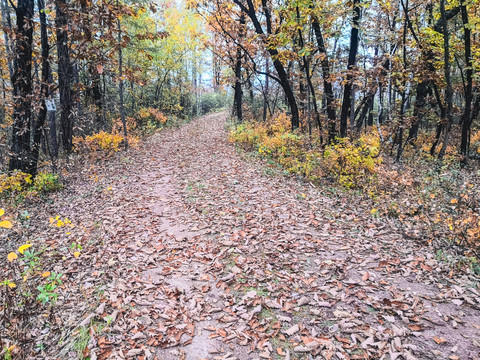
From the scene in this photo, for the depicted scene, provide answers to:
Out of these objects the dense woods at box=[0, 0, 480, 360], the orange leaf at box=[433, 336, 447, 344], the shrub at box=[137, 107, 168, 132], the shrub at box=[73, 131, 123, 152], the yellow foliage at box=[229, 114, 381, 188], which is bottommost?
the orange leaf at box=[433, 336, 447, 344]

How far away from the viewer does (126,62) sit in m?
18.3

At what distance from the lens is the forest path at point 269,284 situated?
306cm

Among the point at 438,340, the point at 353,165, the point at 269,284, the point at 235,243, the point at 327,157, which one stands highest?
the point at 327,157

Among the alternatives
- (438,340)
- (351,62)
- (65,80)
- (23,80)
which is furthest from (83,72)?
(438,340)

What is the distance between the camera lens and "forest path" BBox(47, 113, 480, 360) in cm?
306

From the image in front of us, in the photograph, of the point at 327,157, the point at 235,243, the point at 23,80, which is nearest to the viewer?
the point at 235,243

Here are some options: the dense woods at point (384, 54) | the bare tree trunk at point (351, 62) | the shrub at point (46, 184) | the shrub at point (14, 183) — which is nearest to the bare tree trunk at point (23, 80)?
the shrub at point (14, 183)

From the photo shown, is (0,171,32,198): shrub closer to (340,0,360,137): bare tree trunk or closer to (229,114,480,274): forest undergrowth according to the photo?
(229,114,480,274): forest undergrowth

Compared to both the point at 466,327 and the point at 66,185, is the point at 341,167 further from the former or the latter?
the point at 66,185

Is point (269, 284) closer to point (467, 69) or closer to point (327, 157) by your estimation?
point (327, 157)

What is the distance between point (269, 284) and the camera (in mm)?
3988

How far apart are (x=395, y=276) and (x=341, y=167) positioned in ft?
14.0

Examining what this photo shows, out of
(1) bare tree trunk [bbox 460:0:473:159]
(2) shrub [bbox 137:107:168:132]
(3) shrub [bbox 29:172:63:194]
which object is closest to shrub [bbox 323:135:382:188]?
(1) bare tree trunk [bbox 460:0:473:159]

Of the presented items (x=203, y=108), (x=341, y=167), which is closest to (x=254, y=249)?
(x=341, y=167)
